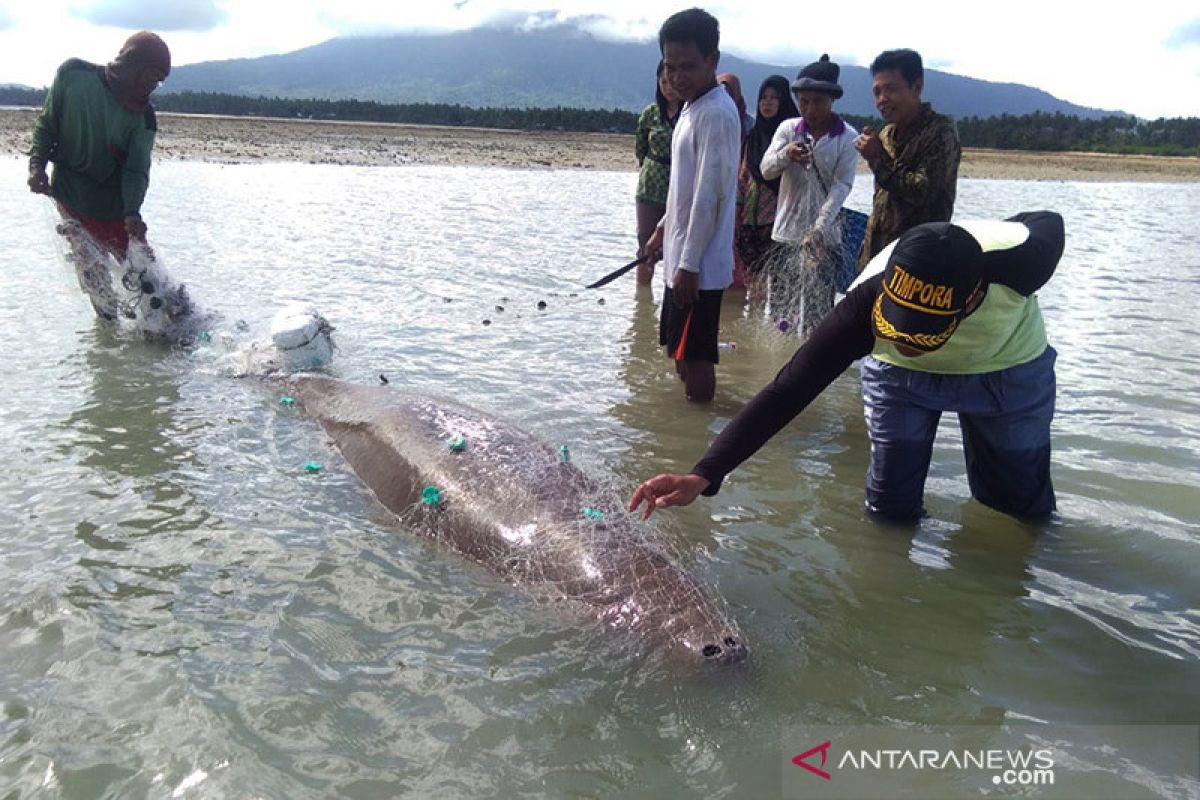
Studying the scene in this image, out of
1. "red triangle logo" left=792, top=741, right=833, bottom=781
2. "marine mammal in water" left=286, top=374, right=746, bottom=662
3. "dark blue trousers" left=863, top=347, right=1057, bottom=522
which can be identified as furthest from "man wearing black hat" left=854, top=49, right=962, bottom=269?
"red triangle logo" left=792, top=741, right=833, bottom=781

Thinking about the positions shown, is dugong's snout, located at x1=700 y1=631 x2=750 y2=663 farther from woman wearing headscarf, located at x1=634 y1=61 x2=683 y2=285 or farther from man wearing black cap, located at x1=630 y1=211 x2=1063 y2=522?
woman wearing headscarf, located at x1=634 y1=61 x2=683 y2=285

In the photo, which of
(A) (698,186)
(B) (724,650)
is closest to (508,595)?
(B) (724,650)

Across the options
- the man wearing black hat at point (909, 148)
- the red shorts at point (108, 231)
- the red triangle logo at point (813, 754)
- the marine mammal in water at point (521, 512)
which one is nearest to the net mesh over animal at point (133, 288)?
the red shorts at point (108, 231)

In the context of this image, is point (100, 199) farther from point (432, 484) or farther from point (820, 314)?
point (820, 314)

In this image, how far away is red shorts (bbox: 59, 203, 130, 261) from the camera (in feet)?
22.0

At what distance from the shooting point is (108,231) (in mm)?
6867

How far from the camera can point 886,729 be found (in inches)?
105

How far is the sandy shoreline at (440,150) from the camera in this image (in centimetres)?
2752

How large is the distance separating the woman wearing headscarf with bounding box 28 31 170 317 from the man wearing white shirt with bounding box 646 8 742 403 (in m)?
4.07

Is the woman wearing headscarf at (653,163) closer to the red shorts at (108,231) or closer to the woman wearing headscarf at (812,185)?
the woman wearing headscarf at (812,185)

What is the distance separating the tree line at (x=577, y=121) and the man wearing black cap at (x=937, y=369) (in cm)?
5214

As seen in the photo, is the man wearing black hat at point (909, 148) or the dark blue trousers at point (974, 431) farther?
the man wearing black hat at point (909, 148)

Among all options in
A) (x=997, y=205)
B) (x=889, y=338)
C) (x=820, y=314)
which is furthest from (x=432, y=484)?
(x=997, y=205)

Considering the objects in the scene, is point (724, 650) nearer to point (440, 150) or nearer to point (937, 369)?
point (937, 369)
